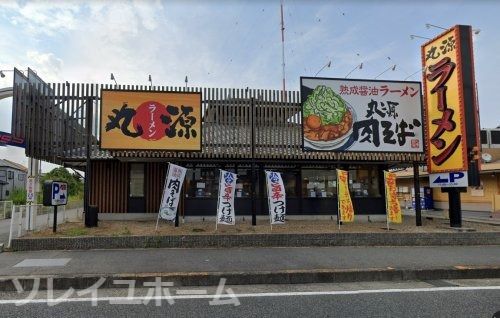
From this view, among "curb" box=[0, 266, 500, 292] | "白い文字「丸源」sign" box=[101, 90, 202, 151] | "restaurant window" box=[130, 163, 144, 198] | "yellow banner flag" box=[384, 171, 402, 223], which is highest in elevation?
"白い文字「丸源」sign" box=[101, 90, 202, 151]

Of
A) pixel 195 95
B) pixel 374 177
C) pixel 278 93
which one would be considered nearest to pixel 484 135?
pixel 374 177

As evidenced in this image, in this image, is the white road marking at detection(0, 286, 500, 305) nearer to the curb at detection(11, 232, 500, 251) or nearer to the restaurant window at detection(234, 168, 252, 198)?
the curb at detection(11, 232, 500, 251)

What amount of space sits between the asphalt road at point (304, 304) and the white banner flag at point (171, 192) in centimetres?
563

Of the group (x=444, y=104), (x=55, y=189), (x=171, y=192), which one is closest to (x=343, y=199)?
(x=444, y=104)

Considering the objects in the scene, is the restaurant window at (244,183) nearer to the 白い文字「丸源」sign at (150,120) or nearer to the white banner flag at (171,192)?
the 白い文字「丸源」sign at (150,120)

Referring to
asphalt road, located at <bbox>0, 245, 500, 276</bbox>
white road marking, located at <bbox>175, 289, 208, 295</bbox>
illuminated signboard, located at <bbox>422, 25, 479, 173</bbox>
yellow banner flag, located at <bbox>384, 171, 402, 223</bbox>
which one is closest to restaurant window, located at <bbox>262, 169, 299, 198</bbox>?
yellow banner flag, located at <bbox>384, 171, 402, 223</bbox>

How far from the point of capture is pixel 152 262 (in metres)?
8.71

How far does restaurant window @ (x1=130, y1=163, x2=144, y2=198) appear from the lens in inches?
664

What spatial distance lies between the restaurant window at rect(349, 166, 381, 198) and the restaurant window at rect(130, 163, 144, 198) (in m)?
8.65

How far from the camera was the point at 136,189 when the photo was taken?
16.9m

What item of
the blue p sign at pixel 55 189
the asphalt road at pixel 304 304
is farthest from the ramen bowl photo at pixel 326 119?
the blue p sign at pixel 55 189

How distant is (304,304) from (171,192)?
283 inches

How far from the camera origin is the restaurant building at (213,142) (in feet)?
43.4

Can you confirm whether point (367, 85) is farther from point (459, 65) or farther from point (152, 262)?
point (152, 262)
